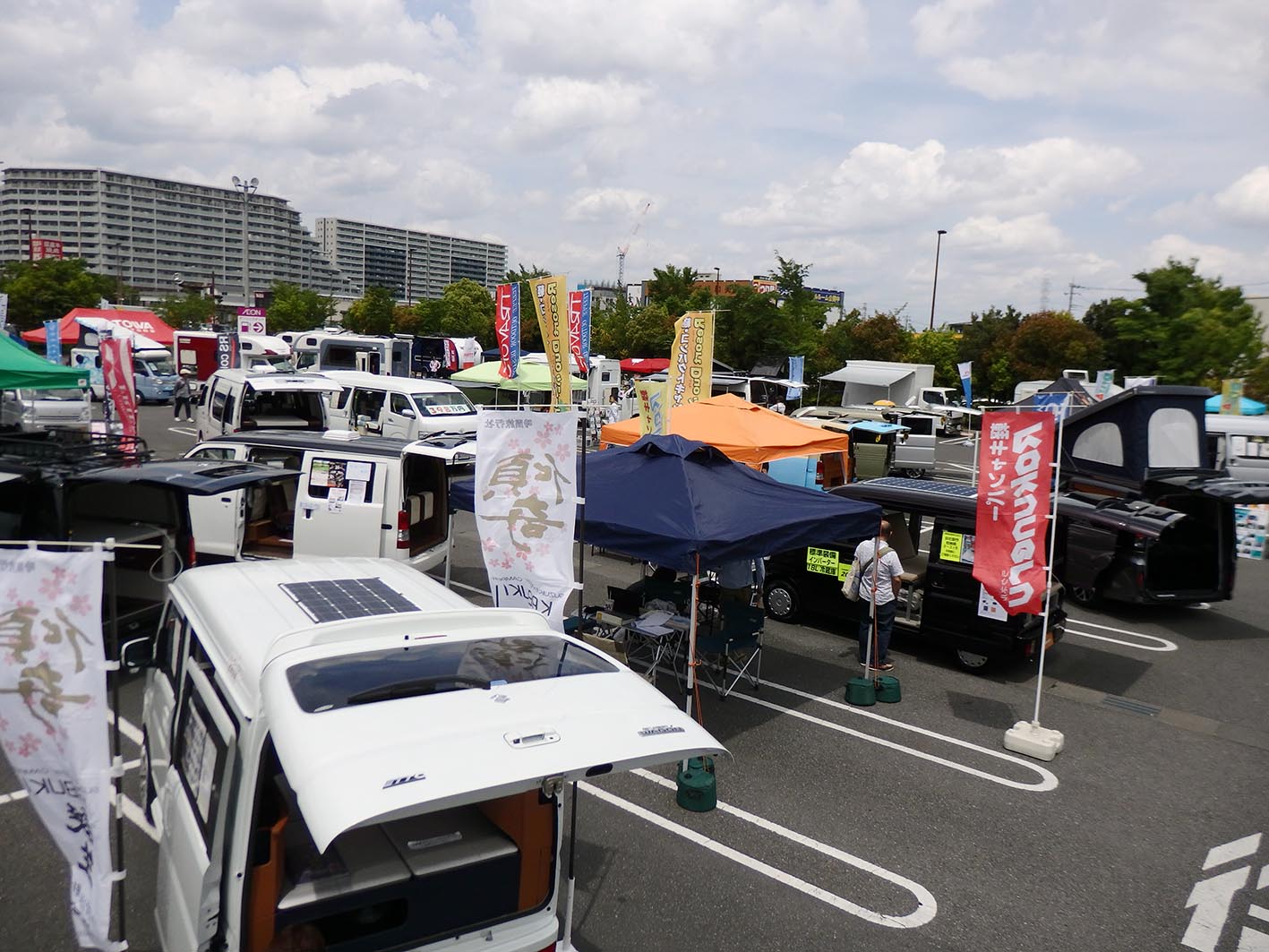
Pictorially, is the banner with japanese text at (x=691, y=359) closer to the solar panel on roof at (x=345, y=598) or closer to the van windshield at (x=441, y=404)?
the van windshield at (x=441, y=404)

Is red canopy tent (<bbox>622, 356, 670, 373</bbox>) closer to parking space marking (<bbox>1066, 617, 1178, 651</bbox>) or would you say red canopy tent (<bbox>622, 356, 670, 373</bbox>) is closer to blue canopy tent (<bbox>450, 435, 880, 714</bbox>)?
parking space marking (<bbox>1066, 617, 1178, 651</bbox>)

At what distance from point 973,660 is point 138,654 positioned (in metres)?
7.92

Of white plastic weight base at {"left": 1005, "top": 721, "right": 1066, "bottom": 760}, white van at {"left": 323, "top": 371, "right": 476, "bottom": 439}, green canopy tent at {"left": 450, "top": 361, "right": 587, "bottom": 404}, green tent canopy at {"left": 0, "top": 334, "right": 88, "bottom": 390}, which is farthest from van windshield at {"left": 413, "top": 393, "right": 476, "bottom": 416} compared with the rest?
white plastic weight base at {"left": 1005, "top": 721, "right": 1066, "bottom": 760}

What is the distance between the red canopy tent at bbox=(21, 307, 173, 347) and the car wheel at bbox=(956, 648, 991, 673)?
34.7 m

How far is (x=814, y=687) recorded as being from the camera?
8.59 meters

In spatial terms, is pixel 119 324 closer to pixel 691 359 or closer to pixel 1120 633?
pixel 691 359

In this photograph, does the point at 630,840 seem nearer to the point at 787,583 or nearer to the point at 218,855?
the point at 218,855

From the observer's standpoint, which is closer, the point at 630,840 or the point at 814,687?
the point at 630,840

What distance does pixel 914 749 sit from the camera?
7.33 m

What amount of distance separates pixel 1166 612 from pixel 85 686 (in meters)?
12.9

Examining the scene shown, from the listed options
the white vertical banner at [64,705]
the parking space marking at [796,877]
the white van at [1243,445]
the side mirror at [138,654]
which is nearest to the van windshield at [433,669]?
the white vertical banner at [64,705]

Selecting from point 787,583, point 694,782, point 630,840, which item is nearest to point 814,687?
point 787,583

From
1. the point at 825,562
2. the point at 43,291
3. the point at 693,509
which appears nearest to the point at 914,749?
the point at 693,509

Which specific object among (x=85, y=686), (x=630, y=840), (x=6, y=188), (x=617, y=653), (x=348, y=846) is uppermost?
(x=6, y=188)
